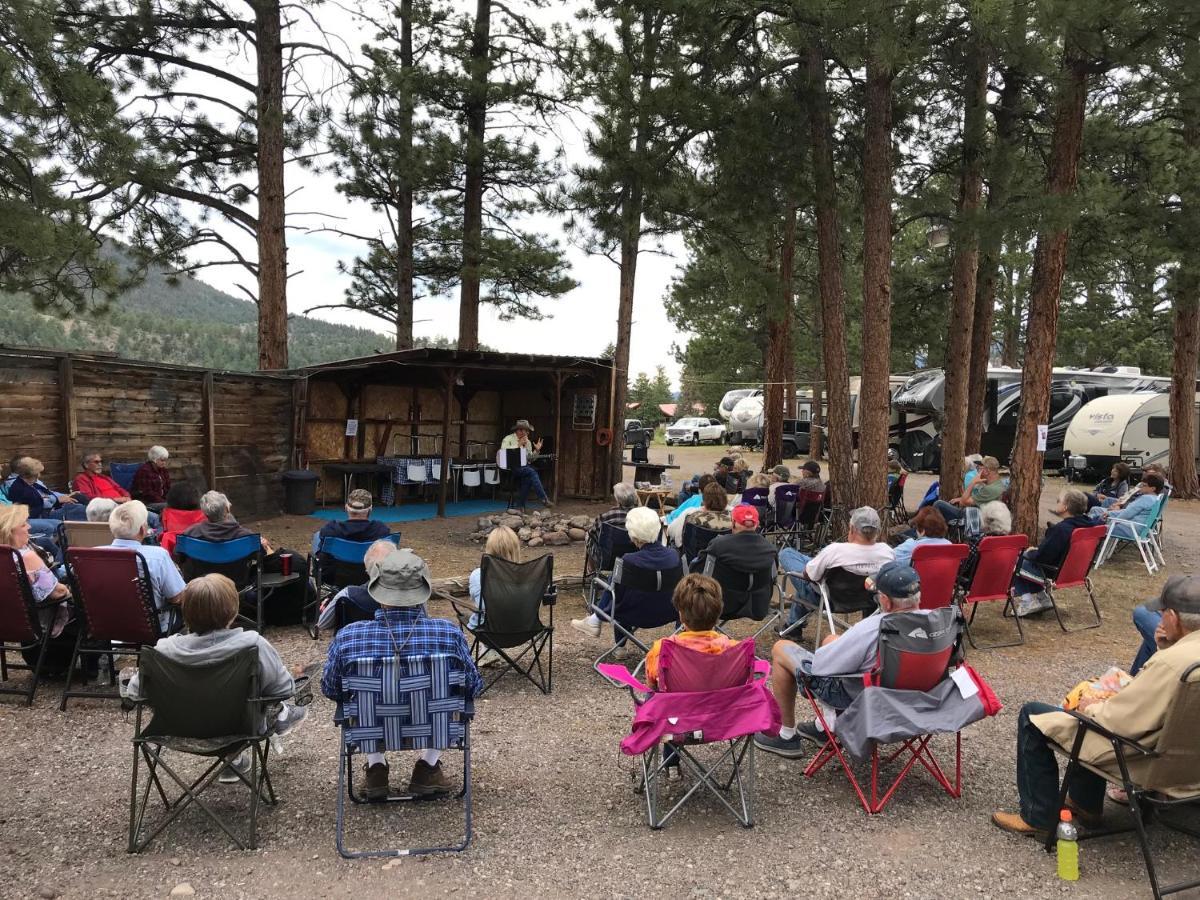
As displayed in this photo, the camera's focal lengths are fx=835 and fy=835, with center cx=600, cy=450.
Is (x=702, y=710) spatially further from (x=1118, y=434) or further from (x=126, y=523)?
(x=1118, y=434)

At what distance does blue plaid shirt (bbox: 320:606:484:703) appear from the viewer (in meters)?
2.91

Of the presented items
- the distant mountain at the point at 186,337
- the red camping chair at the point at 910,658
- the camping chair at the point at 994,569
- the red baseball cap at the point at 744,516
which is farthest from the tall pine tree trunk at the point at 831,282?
the distant mountain at the point at 186,337

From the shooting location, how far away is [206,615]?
2.88m

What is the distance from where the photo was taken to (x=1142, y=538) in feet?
25.9

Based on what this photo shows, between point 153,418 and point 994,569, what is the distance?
848 centimetres

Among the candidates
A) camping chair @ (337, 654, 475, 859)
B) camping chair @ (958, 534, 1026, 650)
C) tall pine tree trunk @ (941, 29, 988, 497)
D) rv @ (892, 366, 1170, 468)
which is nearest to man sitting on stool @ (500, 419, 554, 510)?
tall pine tree trunk @ (941, 29, 988, 497)

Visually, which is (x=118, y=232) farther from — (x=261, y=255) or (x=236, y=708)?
(x=236, y=708)

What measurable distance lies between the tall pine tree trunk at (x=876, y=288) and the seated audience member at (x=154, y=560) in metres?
6.22

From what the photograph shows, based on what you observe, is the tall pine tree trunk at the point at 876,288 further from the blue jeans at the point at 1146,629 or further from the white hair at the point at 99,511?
the white hair at the point at 99,511

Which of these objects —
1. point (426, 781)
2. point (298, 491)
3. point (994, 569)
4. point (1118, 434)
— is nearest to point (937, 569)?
point (994, 569)

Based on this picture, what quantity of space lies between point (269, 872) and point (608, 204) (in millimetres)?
8024

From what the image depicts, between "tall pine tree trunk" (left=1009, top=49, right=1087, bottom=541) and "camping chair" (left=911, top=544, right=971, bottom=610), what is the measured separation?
3853mm

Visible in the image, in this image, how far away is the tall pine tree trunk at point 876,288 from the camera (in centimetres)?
777

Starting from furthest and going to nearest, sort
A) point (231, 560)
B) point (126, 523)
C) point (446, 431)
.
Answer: point (446, 431), point (231, 560), point (126, 523)
